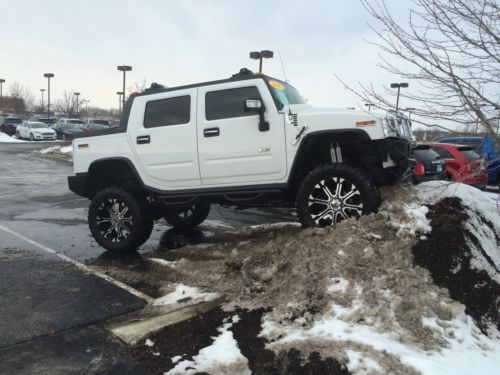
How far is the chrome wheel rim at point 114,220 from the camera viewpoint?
6.55 m

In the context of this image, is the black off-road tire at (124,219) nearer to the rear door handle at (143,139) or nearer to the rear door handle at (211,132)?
the rear door handle at (143,139)

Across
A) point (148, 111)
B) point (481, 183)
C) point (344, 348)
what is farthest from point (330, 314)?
point (481, 183)

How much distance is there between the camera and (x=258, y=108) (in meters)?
5.35

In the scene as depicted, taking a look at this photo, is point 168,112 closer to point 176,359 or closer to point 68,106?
point 176,359

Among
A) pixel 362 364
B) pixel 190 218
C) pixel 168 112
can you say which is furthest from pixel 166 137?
pixel 362 364

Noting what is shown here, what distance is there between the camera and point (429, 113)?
396 cm

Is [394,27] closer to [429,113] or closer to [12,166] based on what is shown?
[429,113]

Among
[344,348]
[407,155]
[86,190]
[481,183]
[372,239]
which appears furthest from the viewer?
[481,183]

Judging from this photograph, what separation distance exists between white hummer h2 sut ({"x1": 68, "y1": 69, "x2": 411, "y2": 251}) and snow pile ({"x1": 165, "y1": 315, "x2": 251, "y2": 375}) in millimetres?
2198

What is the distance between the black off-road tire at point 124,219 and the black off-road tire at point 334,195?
2.46 metres

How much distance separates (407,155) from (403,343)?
2.78 metres

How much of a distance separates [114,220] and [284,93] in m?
3.11

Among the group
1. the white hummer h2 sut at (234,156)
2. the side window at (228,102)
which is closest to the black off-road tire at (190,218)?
the white hummer h2 sut at (234,156)

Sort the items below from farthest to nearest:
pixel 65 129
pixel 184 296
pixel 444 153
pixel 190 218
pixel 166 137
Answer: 1. pixel 65 129
2. pixel 444 153
3. pixel 190 218
4. pixel 166 137
5. pixel 184 296
